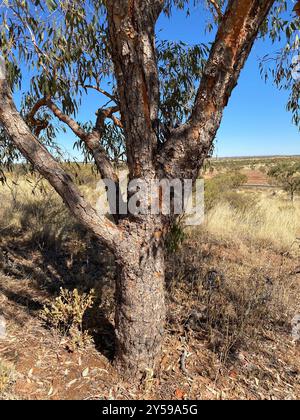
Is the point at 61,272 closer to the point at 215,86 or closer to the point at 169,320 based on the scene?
the point at 169,320

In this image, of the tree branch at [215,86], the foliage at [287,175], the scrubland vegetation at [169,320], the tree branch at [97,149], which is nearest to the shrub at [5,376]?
the scrubland vegetation at [169,320]

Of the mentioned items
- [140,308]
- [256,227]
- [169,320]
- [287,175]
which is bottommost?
[169,320]

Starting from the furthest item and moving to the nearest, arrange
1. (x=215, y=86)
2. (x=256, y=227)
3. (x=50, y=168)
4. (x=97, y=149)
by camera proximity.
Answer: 1. (x=256, y=227)
2. (x=97, y=149)
3. (x=50, y=168)
4. (x=215, y=86)

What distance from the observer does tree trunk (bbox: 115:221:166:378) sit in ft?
7.80

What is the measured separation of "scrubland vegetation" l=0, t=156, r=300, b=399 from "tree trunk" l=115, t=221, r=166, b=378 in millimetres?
139

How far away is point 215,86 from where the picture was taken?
2045 mm

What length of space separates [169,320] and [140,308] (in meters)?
0.91

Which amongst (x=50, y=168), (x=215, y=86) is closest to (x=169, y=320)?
(x=50, y=168)

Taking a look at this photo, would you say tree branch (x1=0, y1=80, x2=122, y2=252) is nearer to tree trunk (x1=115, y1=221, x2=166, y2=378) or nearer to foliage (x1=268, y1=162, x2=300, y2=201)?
tree trunk (x1=115, y1=221, x2=166, y2=378)

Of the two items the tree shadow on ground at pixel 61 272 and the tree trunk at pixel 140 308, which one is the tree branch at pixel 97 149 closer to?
the tree trunk at pixel 140 308

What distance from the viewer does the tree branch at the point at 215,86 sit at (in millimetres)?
1896

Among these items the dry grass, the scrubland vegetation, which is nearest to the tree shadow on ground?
the scrubland vegetation

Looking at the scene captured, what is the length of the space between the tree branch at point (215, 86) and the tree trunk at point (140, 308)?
1.85 feet
